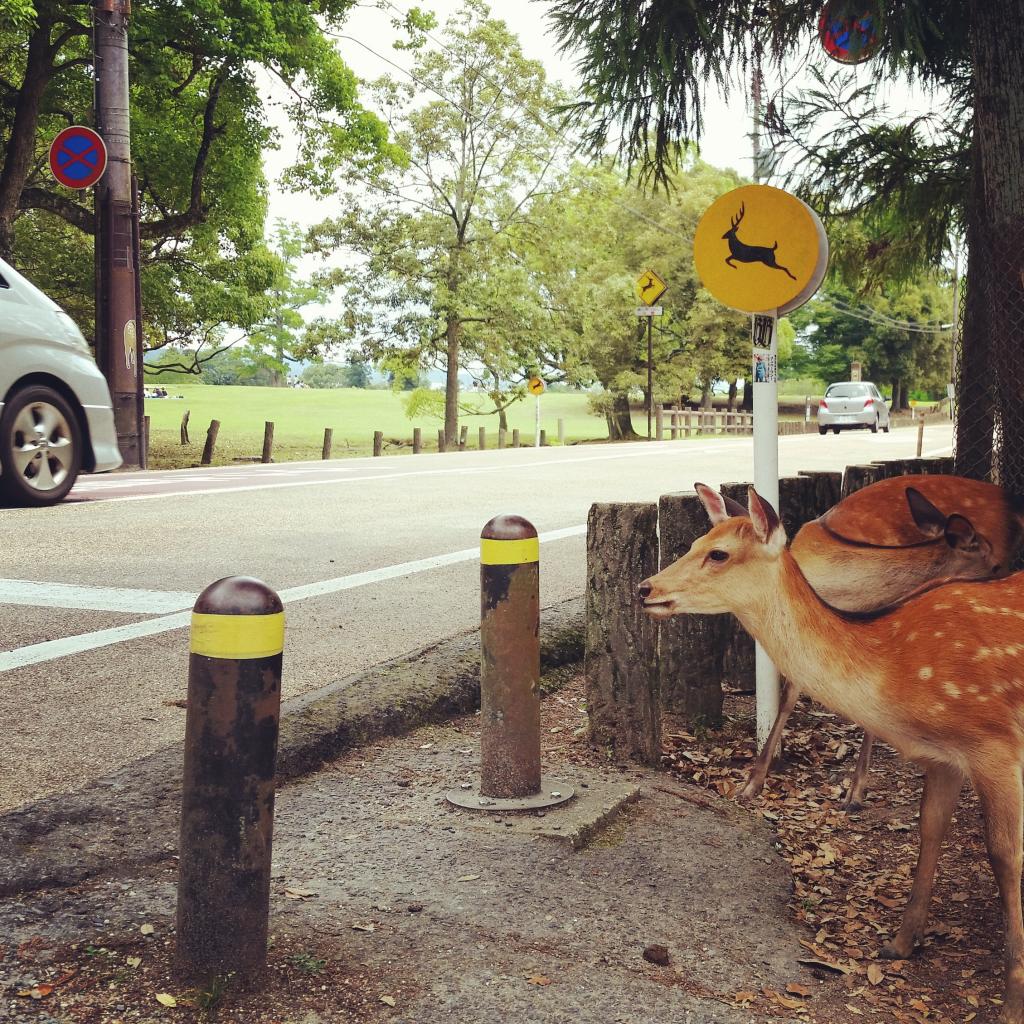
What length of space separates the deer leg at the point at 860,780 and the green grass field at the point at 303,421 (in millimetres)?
23410

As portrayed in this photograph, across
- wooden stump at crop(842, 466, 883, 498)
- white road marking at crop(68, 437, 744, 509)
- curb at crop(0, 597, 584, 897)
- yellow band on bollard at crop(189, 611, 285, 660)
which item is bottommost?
curb at crop(0, 597, 584, 897)

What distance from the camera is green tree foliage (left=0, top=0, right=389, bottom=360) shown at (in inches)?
893

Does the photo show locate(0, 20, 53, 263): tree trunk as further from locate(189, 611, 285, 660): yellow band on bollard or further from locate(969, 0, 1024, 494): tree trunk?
locate(189, 611, 285, 660): yellow band on bollard

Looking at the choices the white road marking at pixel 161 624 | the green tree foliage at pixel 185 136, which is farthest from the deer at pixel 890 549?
the green tree foliage at pixel 185 136

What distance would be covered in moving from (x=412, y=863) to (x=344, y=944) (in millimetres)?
568

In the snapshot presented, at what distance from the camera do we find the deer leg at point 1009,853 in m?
3.24

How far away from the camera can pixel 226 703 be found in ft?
9.53

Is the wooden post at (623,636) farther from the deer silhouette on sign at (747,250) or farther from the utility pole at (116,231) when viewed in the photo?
the utility pole at (116,231)

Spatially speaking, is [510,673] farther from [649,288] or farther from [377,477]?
[649,288]

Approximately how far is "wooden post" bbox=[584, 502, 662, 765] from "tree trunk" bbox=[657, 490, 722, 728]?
2.01 feet

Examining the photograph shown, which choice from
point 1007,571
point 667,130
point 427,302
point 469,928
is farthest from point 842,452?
point 469,928

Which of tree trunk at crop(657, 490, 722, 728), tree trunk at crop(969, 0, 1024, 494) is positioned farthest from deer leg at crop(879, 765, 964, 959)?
tree trunk at crop(969, 0, 1024, 494)

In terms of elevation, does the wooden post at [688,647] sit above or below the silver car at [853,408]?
below

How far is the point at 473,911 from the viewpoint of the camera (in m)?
3.49
